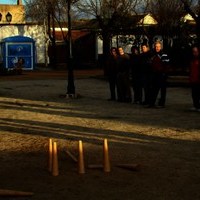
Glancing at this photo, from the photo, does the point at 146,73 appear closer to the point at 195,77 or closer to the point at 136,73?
the point at 136,73

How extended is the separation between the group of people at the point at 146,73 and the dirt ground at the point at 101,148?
0.57m

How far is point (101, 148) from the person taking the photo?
9.73 m

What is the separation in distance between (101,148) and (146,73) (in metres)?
6.98

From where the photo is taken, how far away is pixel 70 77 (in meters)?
20.0

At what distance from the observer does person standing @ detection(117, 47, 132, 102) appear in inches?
691

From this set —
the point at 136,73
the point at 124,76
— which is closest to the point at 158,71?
the point at 136,73

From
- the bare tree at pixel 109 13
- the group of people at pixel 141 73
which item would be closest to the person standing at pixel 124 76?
the group of people at pixel 141 73

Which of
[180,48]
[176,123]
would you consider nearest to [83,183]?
[176,123]

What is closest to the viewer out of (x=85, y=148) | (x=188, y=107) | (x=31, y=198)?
(x=31, y=198)

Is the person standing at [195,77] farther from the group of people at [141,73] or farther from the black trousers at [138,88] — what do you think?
the black trousers at [138,88]

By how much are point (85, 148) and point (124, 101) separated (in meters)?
8.16

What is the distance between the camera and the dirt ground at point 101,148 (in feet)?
23.1

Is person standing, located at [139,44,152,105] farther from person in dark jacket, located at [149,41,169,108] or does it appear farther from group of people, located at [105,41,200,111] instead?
person in dark jacket, located at [149,41,169,108]

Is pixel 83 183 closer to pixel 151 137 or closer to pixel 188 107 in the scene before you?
pixel 151 137
